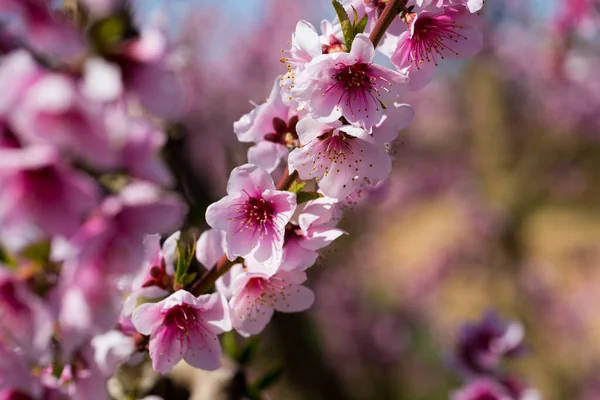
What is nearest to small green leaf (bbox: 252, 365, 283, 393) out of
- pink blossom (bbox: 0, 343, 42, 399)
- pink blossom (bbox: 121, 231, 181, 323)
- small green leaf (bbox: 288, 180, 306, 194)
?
pink blossom (bbox: 121, 231, 181, 323)

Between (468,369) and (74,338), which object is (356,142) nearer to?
(74,338)

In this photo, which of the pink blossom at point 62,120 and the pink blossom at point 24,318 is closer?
the pink blossom at point 62,120

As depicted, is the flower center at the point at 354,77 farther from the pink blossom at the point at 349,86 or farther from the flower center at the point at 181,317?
the flower center at the point at 181,317

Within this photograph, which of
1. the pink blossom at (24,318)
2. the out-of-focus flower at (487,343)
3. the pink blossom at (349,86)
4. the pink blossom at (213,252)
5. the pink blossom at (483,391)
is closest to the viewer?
the pink blossom at (24,318)

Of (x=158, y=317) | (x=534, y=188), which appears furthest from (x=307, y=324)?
(x=534, y=188)

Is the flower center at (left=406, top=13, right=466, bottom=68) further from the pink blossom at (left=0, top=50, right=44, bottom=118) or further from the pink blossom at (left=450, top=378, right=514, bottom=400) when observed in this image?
the pink blossom at (left=450, top=378, right=514, bottom=400)

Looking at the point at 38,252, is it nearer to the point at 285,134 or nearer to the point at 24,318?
the point at 24,318

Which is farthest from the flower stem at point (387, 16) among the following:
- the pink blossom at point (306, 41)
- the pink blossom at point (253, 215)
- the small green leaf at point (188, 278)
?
the small green leaf at point (188, 278)
